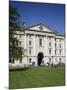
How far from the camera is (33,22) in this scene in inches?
163

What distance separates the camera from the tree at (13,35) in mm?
3994

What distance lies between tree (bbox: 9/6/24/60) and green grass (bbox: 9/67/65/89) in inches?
10.0

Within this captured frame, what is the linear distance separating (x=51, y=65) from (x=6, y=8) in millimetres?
1104

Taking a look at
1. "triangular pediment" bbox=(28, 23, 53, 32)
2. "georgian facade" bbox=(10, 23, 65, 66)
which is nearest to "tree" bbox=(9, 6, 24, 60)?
"georgian facade" bbox=(10, 23, 65, 66)

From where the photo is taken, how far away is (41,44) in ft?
13.8

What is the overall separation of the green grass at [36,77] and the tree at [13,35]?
0.25 m

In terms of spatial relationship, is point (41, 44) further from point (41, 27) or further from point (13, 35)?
point (13, 35)

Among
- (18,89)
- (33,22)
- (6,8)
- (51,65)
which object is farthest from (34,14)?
(18,89)

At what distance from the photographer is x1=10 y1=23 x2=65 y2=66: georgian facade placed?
4.11m

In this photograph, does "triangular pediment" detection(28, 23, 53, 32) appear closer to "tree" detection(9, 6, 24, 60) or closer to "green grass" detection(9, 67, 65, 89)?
"tree" detection(9, 6, 24, 60)

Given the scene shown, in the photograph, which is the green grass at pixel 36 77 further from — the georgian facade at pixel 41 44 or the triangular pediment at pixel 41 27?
the triangular pediment at pixel 41 27

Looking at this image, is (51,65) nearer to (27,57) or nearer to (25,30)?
(27,57)

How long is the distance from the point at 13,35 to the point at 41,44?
18.2 inches

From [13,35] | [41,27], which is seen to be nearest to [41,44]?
[41,27]
